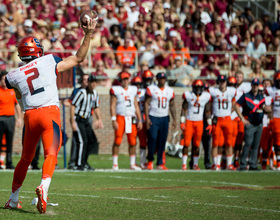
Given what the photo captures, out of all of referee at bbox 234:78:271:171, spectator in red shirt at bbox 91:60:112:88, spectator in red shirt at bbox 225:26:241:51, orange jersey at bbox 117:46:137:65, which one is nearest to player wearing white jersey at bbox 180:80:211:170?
referee at bbox 234:78:271:171

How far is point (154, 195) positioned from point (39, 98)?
2.84 m

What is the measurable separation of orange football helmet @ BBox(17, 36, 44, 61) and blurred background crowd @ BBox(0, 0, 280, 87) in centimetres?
1084

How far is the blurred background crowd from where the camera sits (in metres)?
19.5

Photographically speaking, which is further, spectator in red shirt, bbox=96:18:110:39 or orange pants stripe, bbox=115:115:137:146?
spectator in red shirt, bbox=96:18:110:39

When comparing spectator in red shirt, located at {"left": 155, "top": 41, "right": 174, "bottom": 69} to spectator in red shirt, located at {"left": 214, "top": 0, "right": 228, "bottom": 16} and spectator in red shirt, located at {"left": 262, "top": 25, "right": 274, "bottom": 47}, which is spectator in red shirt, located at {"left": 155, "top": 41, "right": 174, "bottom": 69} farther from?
spectator in red shirt, located at {"left": 214, "top": 0, "right": 228, "bottom": 16}

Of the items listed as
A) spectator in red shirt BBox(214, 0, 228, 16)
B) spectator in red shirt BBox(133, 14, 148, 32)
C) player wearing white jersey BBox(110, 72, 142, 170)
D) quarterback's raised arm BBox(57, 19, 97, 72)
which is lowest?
player wearing white jersey BBox(110, 72, 142, 170)

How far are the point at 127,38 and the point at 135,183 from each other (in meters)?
9.88

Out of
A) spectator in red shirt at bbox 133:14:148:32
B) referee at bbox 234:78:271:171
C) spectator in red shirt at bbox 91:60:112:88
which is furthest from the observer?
spectator in red shirt at bbox 133:14:148:32

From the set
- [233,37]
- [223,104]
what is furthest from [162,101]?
[233,37]

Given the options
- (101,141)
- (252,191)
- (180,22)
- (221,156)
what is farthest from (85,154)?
(180,22)

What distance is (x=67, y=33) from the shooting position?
19.4 m

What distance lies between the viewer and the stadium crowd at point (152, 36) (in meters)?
19.5

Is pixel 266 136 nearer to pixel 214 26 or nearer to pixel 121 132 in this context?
pixel 121 132

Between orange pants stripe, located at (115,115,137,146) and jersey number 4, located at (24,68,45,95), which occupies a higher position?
jersey number 4, located at (24,68,45,95)
